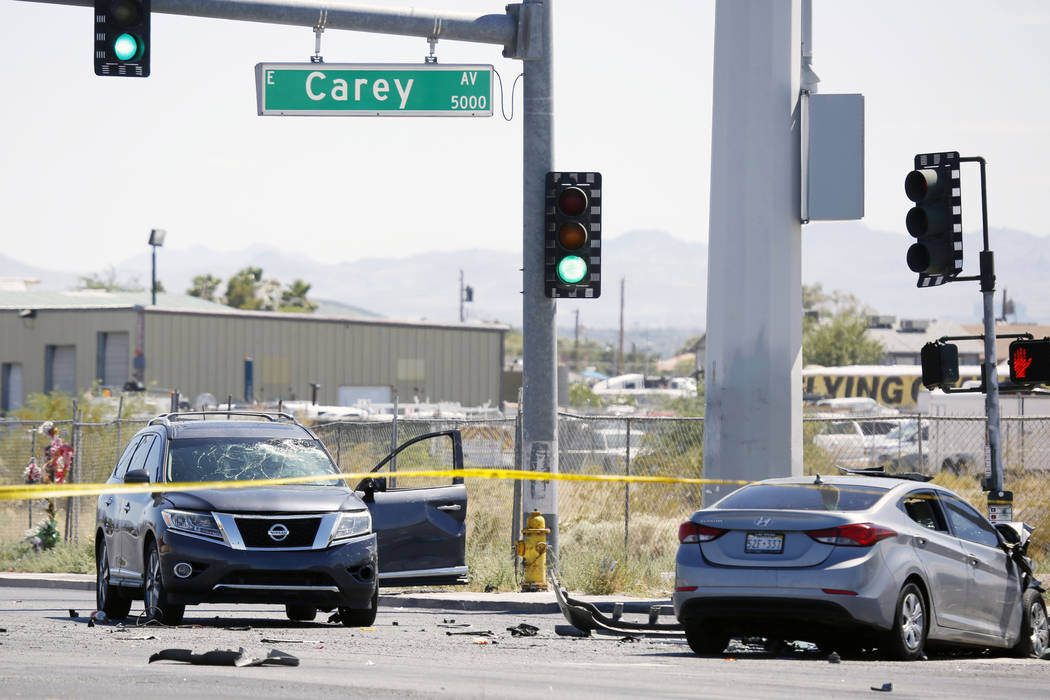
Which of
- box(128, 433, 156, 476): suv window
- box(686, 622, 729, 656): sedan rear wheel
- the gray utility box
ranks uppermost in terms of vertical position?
the gray utility box

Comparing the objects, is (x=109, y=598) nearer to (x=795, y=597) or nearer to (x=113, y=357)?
(x=795, y=597)

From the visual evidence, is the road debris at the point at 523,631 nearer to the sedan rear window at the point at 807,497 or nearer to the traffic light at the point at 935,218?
the sedan rear window at the point at 807,497

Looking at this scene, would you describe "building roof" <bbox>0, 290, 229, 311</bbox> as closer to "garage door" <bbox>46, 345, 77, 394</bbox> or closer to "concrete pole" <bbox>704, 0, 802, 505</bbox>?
"garage door" <bbox>46, 345, 77, 394</bbox>

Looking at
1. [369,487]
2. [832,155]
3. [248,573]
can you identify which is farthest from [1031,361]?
[248,573]

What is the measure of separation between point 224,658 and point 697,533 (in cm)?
362

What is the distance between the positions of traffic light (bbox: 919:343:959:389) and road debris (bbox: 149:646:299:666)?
7.05m

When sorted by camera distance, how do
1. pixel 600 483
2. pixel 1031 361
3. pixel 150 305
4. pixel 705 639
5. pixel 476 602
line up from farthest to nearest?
pixel 150 305 → pixel 600 483 → pixel 476 602 → pixel 1031 361 → pixel 705 639

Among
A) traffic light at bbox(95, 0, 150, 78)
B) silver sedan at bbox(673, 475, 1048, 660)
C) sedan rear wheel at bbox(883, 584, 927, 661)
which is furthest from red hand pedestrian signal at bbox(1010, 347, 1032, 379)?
traffic light at bbox(95, 0, 150, 78)

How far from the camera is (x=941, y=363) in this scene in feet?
44.9

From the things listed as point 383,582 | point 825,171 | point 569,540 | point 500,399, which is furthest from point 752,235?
point 500,399

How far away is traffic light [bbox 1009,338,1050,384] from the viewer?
13695mm

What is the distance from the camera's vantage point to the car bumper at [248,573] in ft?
38.0

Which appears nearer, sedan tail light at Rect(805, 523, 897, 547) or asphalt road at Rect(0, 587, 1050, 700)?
asphalt road at Rect(0, 587, 1050, 700)

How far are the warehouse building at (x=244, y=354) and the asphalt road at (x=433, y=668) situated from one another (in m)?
45.4
